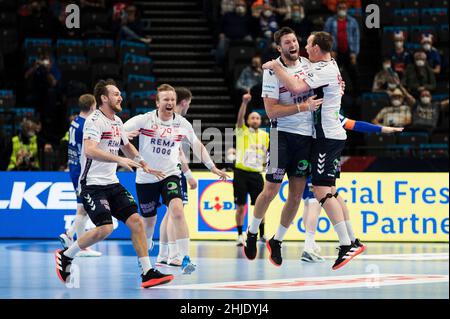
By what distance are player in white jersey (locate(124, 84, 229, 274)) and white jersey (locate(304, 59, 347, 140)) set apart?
1.63m

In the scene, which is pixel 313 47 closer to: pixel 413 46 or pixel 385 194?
pixel 385 194

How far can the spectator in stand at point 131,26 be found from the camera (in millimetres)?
22719

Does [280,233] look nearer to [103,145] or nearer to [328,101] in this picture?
[328,101]

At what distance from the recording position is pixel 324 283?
11797 millimetres

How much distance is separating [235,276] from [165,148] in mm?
1821

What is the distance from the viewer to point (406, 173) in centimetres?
1847

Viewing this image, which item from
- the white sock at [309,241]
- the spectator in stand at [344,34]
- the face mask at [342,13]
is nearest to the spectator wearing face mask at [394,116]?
the spectator in stand at [344,34]

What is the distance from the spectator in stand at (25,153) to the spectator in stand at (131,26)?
460 centimetres

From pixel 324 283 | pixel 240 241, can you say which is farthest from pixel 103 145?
pixel 240 241

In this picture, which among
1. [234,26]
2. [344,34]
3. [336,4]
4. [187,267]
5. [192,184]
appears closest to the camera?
[187,267]

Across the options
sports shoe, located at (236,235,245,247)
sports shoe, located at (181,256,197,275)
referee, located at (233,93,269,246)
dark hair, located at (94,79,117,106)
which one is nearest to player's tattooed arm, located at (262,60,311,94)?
dark hair, located at (94,79,117,106)

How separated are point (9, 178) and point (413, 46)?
9.89 m

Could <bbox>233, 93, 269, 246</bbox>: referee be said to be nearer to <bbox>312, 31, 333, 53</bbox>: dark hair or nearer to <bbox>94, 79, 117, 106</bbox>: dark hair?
<bbox>312, 31, 333, 53</bbox>: dark hair
